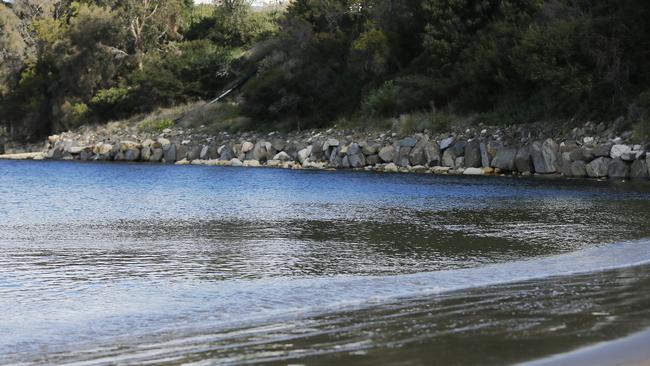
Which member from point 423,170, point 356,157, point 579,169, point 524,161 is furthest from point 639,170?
point 356,157

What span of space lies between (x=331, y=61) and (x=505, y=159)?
71.0ft

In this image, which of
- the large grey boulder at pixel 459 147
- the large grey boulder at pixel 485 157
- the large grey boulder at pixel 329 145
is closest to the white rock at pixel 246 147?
the large grey boulder at pixel 329 145

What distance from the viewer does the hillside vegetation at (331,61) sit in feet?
118

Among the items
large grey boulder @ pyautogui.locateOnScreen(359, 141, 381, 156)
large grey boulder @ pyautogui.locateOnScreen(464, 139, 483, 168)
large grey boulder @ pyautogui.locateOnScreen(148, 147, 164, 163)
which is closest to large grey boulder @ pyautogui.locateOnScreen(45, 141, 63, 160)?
large grey boulder @ pyautogui.locateOnScreen(148, 147, 164, 163)

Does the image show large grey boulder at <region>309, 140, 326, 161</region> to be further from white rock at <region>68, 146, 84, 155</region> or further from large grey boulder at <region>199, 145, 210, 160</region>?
white rock at <region>68, 146, 84, 155</region>

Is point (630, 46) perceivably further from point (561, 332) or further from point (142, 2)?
point (142, 2)

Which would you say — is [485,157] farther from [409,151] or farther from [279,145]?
[279,145]

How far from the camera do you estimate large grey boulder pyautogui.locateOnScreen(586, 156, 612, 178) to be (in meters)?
30.8

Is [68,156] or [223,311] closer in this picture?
[223,311]

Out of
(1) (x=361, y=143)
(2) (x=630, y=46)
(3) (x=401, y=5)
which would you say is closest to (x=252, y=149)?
(1) (x=361, y=143)

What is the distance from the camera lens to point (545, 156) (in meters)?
33.2

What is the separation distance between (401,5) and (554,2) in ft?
32.6

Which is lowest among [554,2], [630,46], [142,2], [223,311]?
[223,311]

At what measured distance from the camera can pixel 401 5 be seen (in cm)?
4788
